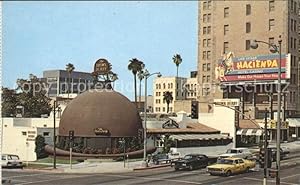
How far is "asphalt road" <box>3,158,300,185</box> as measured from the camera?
34188mm

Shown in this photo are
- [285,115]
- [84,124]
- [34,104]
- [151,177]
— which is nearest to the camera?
[151,177]

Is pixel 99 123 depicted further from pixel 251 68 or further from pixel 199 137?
pixel 251 68

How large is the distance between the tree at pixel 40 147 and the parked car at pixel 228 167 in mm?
24765

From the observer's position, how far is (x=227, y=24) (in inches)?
4134

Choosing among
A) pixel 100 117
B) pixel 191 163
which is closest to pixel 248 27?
pixel 100 117

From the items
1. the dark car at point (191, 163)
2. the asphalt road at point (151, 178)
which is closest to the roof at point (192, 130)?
the dark car at point (191, 163)

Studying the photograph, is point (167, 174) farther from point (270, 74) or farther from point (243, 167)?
point (270, 74)

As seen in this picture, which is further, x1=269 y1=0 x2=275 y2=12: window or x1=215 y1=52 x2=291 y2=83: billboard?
x1=269 y1=0 x2=275 y2=12: window

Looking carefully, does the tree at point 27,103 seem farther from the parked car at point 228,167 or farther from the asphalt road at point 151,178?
the parked car at point 228,167

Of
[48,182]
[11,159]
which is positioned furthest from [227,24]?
[48,182]

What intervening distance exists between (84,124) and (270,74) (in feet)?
152

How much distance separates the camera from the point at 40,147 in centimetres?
5659

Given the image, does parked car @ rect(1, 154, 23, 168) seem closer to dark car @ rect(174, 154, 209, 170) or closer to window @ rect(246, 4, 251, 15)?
dark car @ rect(174, 154, 209, 170)

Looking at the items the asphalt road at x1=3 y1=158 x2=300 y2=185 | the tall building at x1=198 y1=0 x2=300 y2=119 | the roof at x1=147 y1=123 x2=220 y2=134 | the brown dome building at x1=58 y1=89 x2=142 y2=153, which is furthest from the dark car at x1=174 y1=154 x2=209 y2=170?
the tall building at x1=198 y1=0 x2=300 y2=119
